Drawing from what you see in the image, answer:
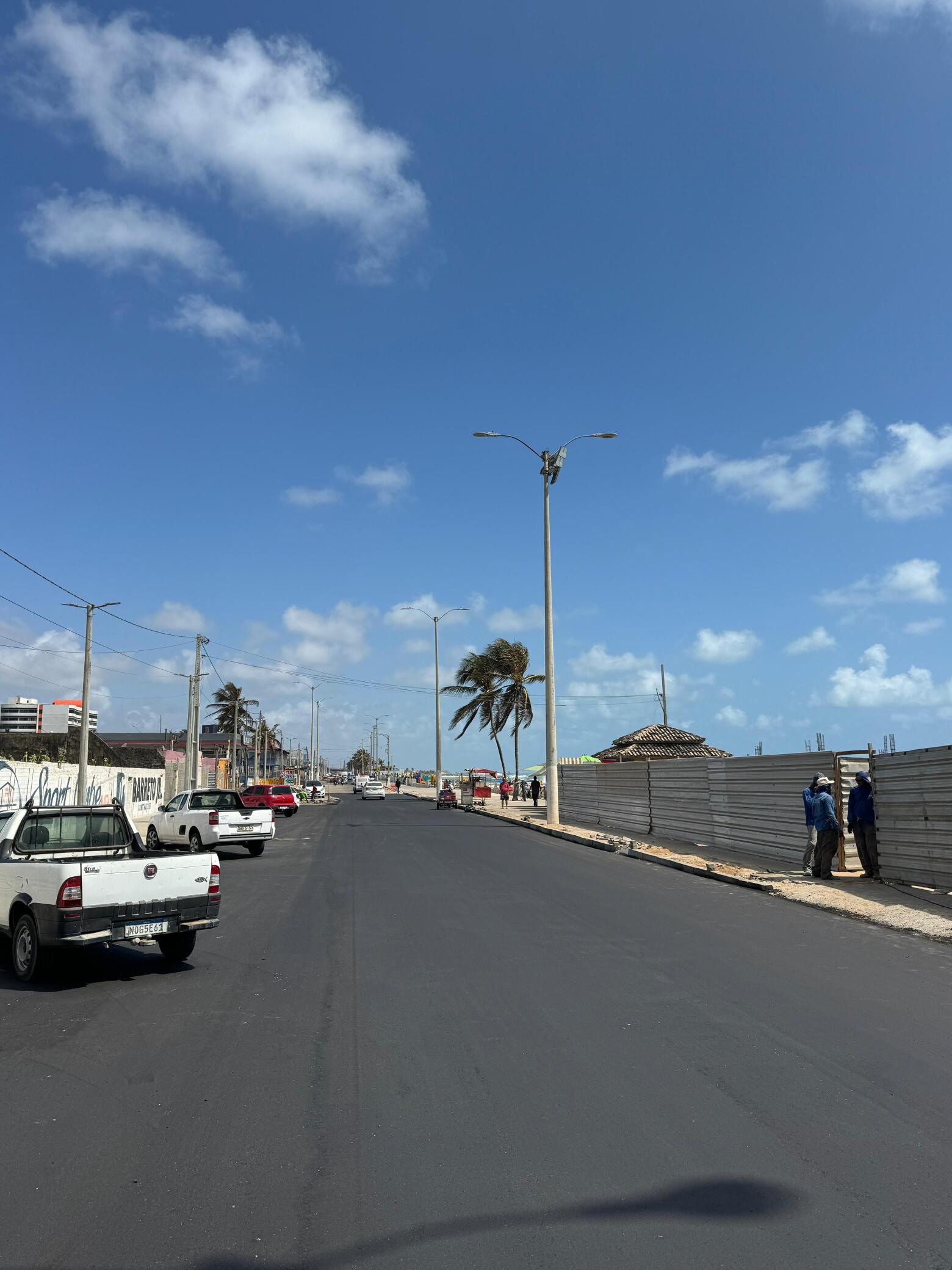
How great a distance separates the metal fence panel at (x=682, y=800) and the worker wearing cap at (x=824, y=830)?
6660 mm

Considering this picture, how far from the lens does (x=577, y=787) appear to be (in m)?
37.5

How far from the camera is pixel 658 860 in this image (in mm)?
20297

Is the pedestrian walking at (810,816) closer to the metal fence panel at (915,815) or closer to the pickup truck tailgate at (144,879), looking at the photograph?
the metal fence panel at (915,815)

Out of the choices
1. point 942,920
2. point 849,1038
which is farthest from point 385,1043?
point 942,920

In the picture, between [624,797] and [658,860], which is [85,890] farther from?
[624,797]

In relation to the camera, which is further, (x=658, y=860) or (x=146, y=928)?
(x=658, y=860)

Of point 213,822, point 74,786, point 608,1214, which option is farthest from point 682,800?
point 74,786

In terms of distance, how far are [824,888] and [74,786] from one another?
112ft

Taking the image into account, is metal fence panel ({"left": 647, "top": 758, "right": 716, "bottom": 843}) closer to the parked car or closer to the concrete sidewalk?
the concrete sidewalk

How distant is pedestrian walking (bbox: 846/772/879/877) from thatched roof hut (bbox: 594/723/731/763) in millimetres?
30294

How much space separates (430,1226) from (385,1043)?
2795 mm

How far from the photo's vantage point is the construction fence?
1370 cm

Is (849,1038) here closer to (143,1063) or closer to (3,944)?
(143,1063)

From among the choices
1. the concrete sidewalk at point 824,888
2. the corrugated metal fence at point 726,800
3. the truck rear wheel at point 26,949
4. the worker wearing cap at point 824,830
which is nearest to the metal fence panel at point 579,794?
the corrugated metal fence at point 726,800
